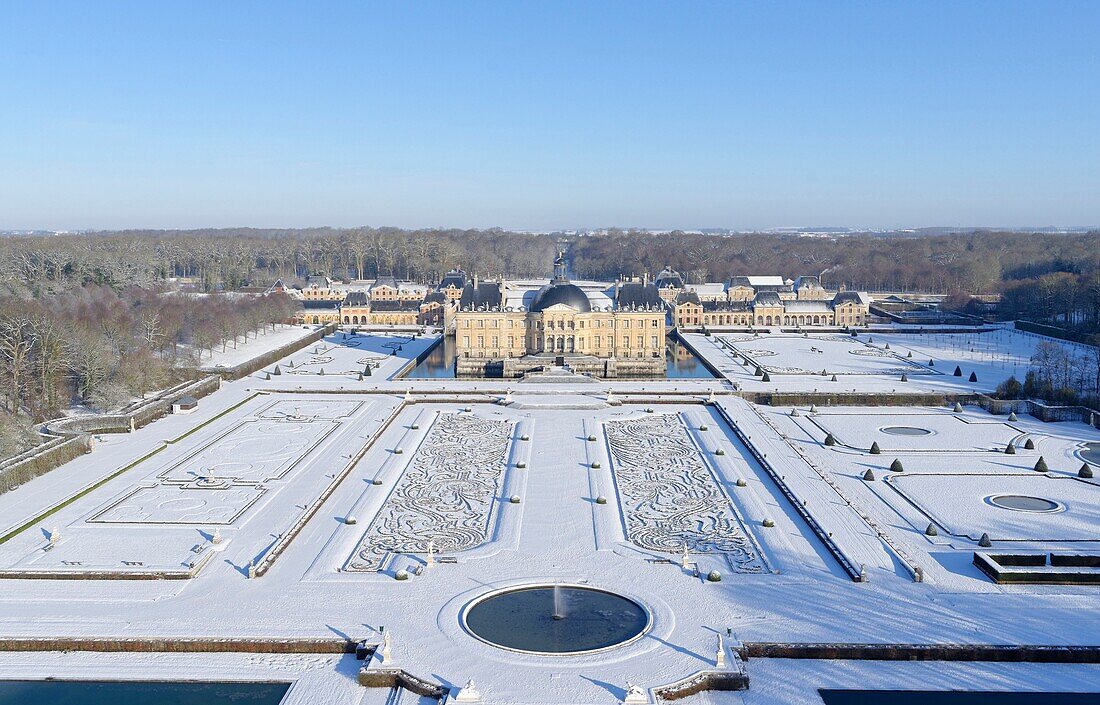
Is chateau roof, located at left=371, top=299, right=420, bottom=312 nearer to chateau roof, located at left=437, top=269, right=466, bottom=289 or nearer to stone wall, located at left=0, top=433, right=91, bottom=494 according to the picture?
chateau roof, located at left=437, top=269, right=466, bottom=289

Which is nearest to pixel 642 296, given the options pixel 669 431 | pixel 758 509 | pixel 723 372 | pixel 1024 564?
pixel 723 372

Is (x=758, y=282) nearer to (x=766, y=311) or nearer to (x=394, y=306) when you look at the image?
(x=766, y=311)

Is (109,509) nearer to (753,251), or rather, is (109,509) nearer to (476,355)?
(476,355)

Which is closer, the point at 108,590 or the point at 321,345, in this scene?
the point at 108,590

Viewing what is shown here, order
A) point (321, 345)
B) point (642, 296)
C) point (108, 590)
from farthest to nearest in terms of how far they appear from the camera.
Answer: point (321, 345) < point (642, 296) < point (108, 590)

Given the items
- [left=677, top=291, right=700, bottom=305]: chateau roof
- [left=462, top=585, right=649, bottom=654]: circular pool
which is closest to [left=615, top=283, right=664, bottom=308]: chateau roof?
[left=677, top=291, right=700, bottom=305]: chateau roof

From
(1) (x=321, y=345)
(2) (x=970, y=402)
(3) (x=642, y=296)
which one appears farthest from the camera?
(1) (x=321, y=345)

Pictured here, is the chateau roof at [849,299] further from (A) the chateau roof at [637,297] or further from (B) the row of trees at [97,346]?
(B) the row of trees at [97,346]
